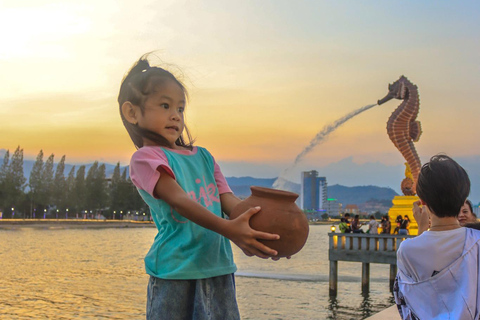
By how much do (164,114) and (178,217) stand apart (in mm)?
493

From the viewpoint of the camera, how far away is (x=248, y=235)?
2.20 metres

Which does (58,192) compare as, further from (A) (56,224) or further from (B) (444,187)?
(B) (444,187)

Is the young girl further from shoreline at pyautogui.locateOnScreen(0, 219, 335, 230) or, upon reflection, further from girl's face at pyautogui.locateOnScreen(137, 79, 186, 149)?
shoreline at pyautogui.locateOnScreen(0, 219, 335, 230)

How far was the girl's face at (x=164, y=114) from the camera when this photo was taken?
260 centimetres

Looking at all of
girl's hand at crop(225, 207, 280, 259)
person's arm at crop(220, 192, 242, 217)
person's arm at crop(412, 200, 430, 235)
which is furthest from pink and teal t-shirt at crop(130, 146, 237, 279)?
person's arm at crop(412, 200, 430, 235)

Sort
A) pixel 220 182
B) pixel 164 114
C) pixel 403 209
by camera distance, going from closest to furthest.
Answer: pixel 164 114 → pixel 220 182 → pixel 403 209

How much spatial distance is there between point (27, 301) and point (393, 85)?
19836 millimetres

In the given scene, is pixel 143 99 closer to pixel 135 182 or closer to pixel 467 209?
pixel 135 182

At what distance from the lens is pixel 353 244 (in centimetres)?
1823

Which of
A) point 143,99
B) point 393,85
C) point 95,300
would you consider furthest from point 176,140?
point 393,85

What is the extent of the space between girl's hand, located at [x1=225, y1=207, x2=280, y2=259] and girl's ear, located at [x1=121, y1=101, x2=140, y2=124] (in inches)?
29.6

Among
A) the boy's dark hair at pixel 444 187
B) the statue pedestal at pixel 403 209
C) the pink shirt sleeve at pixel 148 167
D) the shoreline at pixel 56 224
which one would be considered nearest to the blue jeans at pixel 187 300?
the pink shirt sleeve at pixel 148 167

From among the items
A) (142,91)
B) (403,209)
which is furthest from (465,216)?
(403,209)

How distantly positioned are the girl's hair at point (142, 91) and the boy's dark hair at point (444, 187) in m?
1.18
